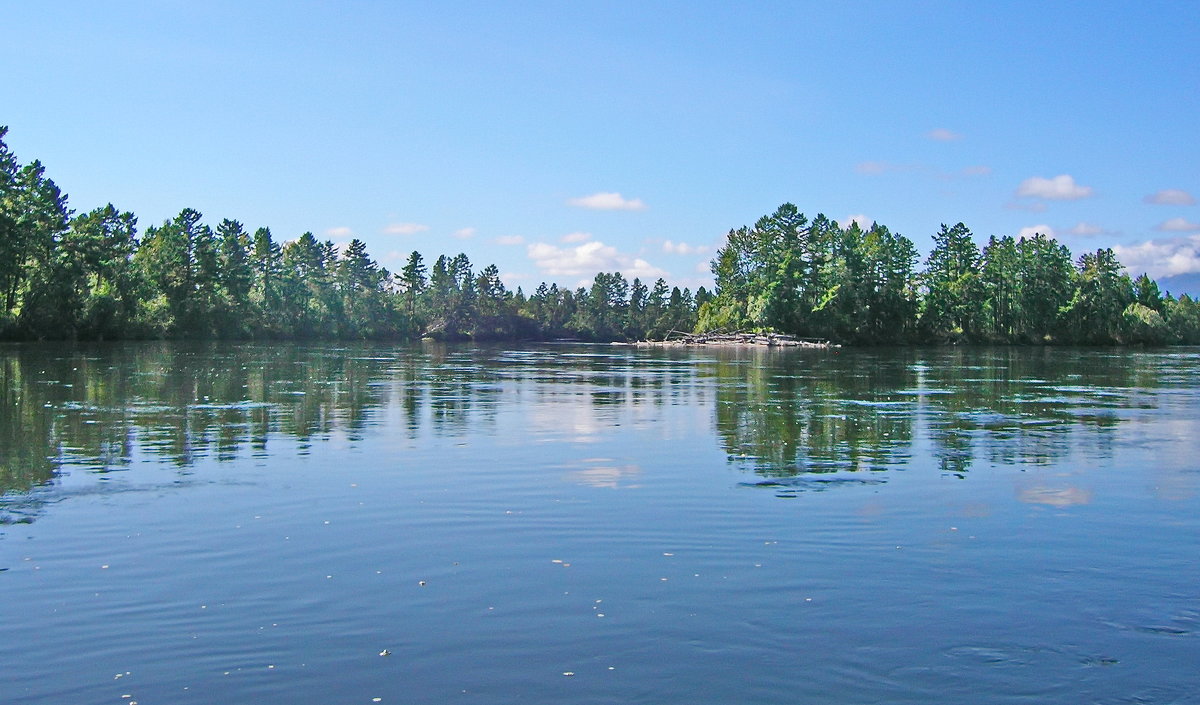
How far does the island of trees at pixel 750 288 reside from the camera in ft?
348

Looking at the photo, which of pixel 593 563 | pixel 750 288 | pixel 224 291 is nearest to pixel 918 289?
pixel 750 288

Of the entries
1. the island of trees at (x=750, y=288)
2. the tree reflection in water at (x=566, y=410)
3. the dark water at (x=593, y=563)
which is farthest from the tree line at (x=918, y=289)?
the dark water at (x=593, y=563)

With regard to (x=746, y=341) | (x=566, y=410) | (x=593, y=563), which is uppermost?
(x=746, y=341)

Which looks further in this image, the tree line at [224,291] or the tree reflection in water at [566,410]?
the tree line at [224,291]

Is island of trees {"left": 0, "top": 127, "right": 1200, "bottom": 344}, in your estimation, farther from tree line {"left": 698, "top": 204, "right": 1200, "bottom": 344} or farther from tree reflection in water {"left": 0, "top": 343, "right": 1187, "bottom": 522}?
tree reflection in water {"left": 0, "top": 343, "right": 1187, "bottom": 522}

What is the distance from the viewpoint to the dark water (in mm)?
8195

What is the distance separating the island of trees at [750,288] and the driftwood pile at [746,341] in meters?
3.73

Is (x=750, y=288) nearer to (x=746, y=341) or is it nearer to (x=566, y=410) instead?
(x=746, y=341)

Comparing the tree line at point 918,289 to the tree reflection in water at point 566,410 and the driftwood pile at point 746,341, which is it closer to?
the driftwood pile at point 746,341

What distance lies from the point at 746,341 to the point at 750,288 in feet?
40.1

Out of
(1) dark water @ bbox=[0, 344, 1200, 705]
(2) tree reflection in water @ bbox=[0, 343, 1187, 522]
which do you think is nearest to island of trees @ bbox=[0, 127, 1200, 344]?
(2) tree reflection in water @ bbox=[0, 343, 1187, 522]

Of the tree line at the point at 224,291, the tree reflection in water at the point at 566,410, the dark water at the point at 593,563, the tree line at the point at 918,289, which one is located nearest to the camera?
the dark water at the point at 593,563

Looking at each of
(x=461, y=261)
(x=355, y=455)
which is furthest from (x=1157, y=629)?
(x=461, y=261)

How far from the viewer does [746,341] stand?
123812 millimetres
